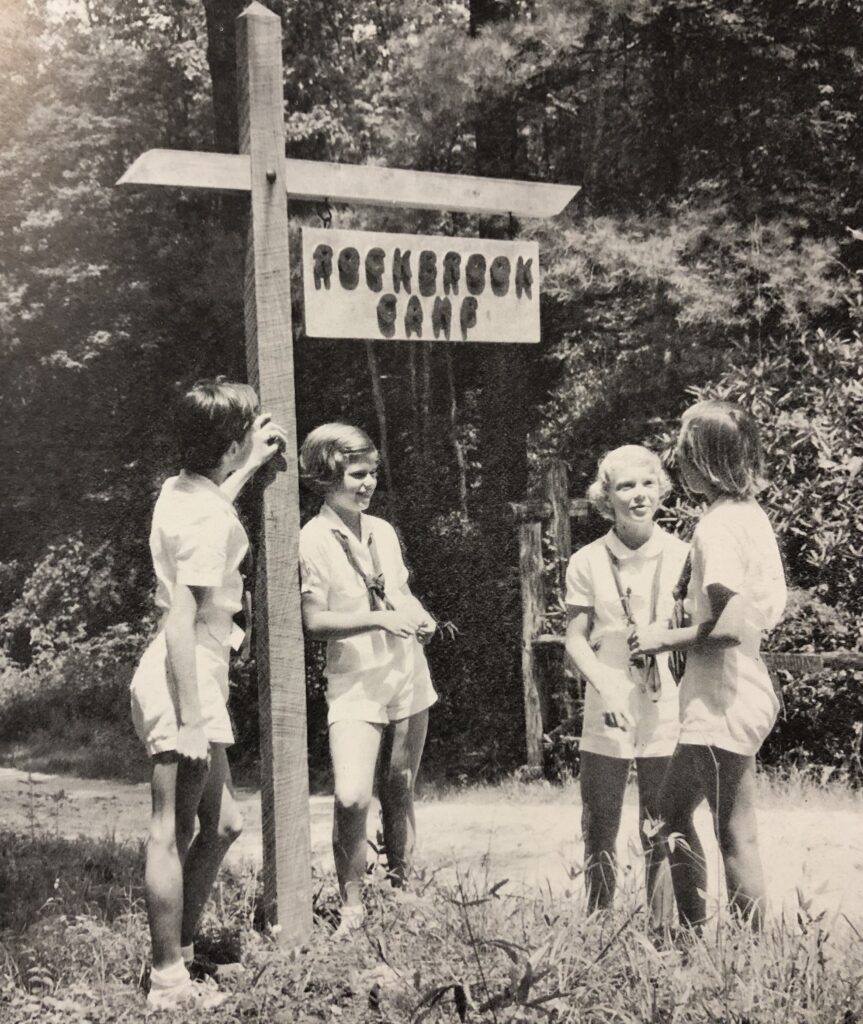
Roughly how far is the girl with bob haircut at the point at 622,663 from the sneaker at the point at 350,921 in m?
0.73

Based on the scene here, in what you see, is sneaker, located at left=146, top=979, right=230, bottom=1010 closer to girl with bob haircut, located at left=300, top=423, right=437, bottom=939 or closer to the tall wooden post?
the tall wooden post

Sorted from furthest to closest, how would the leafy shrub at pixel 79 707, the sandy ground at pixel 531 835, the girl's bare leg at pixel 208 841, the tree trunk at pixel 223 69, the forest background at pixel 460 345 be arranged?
the leafy shrub at pixel 79 707 → the tree trunk at pixel 223 69 → the forest background at pixel 460 345 → the sandy ground at pixel 531 835 → the girl's bare leg at pixel 208 841

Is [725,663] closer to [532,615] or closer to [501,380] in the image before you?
[532,615]

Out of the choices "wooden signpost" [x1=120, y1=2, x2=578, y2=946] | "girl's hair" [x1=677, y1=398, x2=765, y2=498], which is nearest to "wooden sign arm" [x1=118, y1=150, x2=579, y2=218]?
"wooden signpost" [x1=120, y1=2, x2=578, y2=946]

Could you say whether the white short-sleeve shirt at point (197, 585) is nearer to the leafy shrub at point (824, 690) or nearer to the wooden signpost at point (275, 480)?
the wooden signpost at point (275, 480)

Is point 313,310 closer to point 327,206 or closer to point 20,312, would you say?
point 327,206

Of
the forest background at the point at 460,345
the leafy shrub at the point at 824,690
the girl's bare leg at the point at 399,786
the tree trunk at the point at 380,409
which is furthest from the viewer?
the tree trunk at the point at 380,409

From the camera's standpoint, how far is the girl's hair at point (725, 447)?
11.8 feet

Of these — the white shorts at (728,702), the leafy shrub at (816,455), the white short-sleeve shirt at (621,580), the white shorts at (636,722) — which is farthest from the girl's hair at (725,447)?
the leafy shrub at (816,455)

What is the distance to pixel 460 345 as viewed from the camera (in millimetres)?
11234

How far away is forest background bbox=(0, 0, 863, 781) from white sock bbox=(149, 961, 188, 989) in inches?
106

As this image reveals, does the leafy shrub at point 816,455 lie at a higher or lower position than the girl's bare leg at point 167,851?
higher

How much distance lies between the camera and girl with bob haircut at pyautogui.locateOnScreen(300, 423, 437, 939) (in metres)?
3.93

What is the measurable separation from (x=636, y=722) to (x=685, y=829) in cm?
39
